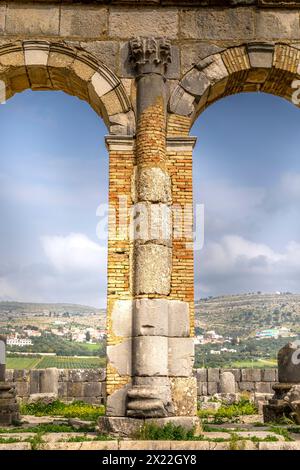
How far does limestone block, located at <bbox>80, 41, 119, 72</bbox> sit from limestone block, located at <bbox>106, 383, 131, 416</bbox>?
509 cm

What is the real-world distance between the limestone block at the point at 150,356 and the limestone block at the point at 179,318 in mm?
285

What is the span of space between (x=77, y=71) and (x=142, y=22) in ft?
4.57

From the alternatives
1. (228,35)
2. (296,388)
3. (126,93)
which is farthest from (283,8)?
(296,388)

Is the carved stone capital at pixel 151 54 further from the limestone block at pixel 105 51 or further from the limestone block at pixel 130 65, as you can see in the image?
the limestone block at pixel 105 51

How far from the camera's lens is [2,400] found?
10523mm

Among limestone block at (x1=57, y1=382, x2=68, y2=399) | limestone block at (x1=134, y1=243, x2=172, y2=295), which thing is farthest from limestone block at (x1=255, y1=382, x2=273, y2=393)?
limestone block at (x1=134, y1=243, x2=172, y2=295)

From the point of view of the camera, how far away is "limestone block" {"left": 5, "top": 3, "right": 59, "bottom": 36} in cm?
954

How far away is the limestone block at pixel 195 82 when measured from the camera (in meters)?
9.30

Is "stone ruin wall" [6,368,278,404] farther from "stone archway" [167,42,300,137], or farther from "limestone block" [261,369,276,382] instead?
"stone archway" [167,42,300,137]

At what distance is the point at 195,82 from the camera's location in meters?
9.34

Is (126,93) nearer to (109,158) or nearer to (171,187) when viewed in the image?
(109,158)

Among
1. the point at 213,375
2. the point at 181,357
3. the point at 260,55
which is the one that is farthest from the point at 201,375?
the point at 260,55
